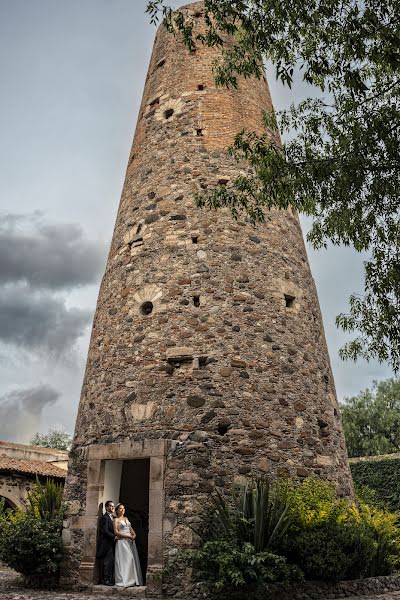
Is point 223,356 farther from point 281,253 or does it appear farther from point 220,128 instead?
point 220,128

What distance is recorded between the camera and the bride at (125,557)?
841 cm

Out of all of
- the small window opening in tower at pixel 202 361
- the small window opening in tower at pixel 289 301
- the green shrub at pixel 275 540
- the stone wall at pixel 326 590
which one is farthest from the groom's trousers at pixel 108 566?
the small window opening in tower at pixel 289 301

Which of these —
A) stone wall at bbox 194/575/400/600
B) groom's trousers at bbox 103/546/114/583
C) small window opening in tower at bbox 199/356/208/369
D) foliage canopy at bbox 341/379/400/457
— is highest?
foliage canopy at bbox 341/379/400/457

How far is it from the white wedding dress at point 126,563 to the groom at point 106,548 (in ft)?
0.37

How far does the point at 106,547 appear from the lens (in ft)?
28.3

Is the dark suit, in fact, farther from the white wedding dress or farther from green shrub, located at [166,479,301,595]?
green shrub, located at [166,479,301,595]

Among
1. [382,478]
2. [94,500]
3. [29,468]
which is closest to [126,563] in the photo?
[94,500]

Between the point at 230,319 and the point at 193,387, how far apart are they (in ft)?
4.61

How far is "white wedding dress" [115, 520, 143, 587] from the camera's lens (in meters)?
8.40

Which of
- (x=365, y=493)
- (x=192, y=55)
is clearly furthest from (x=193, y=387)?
Answer: (x=192, y=55)

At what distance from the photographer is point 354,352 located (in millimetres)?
8852

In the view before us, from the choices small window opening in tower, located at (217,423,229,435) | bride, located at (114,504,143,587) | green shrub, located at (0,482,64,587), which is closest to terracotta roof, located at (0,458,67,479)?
green shrub, located at (0,482,64,587)

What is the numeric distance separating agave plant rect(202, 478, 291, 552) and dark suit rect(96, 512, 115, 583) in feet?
6.08

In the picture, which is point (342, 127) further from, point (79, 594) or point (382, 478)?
point (382, 478)
